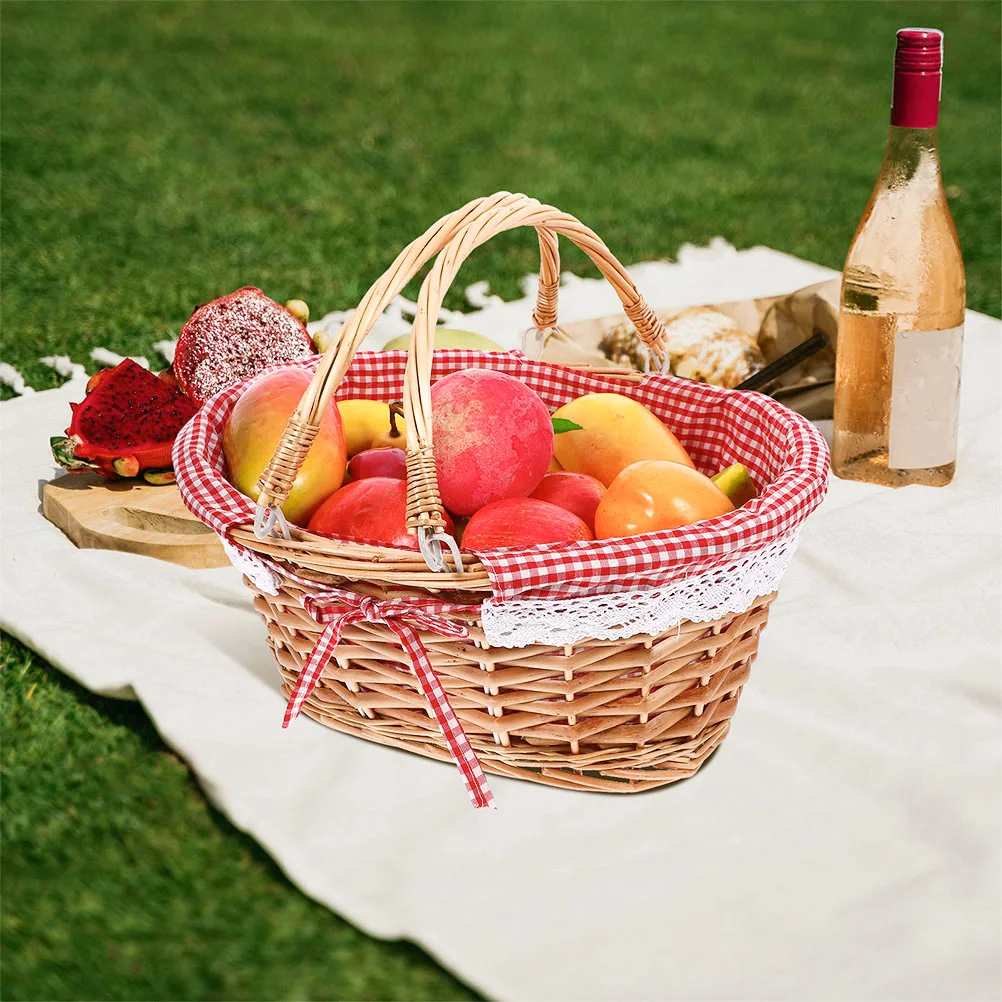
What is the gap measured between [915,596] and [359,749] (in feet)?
2.61

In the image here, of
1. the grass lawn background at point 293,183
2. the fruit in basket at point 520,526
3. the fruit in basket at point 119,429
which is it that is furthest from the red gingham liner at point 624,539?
the fruit in basket at point 119,429

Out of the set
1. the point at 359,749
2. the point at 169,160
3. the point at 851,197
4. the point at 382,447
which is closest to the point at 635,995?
the point at 359,749

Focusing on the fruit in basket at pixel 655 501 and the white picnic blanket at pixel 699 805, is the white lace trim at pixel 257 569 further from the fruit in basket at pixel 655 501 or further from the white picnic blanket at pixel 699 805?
the fruit in basket at pixel 655 501

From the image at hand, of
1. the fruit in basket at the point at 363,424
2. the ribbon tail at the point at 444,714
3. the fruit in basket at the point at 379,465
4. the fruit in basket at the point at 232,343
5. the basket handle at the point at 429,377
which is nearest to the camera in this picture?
the basket handle at the point at 429,377

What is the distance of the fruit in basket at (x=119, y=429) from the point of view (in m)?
1.90

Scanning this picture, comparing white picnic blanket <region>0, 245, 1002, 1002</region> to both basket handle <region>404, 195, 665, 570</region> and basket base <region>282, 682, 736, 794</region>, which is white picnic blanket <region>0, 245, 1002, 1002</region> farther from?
basket handle <region>404, 195, 665, 570</region>

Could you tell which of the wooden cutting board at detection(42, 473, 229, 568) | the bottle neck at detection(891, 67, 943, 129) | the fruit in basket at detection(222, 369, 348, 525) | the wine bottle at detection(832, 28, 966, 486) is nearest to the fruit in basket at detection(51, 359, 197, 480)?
the wooden cutting board at detection(42, 473, 229, 568)

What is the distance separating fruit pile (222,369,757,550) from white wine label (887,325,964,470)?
554mm

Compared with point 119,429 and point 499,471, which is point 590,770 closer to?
point 499,471

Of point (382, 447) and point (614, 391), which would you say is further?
point (614, 391)

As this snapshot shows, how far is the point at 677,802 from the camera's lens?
1361 mm

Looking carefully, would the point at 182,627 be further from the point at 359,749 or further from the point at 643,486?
the point at 643,486

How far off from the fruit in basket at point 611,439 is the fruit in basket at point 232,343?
0.68 meters

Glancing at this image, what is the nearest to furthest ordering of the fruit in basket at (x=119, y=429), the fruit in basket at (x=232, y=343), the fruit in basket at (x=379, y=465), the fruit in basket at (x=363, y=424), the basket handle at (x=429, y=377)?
1. the basket handle at (x=429, y=377)
2. the fruit in basket at (x=379, y=465)
3. the fruit in basket at (x=363, y=424)
4. the fruit in basket at (x=119, y=429)
5. the fruit in basket at (x=232, y=343)
